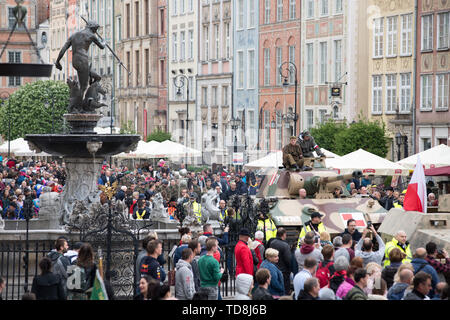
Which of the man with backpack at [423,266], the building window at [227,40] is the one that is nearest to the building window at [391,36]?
the building window at [227,40]

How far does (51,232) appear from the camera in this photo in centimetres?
2081

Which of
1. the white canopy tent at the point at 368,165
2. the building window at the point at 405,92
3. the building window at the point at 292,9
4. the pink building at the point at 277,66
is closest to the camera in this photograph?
the white canopy tent at the point at 368,165

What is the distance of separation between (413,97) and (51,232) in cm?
3005

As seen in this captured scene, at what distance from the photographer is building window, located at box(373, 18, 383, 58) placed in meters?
50.9

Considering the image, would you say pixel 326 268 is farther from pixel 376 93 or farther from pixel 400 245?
pixel 376 93

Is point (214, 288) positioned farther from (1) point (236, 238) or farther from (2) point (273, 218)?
(2) point (273, 218)

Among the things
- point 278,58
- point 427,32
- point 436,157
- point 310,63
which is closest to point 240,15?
point 278,58

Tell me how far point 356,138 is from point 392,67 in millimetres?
5871

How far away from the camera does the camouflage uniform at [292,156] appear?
24656 millimetres

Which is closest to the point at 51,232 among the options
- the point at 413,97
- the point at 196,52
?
the point at 413,97

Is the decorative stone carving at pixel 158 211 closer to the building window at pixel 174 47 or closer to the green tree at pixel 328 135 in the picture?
the green tree at pixel 328 135

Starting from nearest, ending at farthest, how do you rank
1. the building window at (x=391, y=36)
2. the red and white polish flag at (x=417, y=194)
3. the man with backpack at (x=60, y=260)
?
the man with backpack at (x=60, y=260), the red and white polish flag at (x=417, y=194), the building window at (x=391, y=36)

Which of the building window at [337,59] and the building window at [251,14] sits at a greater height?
the building window at [251,14]

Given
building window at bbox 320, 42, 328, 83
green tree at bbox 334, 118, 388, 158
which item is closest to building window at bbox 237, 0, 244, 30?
building window at bbox 320, 42, 328, 83
